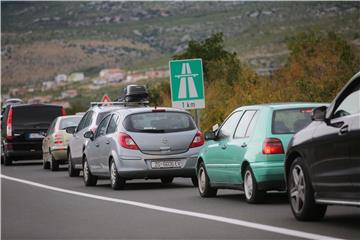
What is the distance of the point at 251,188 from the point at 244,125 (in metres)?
1.14

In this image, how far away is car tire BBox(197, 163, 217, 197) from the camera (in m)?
19.2

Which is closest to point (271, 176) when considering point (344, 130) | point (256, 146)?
point (256, 146)

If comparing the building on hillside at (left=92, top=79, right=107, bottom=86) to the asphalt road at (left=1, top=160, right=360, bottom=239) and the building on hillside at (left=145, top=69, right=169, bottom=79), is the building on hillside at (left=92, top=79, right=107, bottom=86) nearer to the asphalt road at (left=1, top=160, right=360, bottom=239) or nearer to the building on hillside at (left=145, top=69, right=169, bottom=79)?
the building on hillside at (left=145, top=69, right=169, bottom=79)

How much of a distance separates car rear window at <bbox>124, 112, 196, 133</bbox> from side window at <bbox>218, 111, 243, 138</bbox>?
→ 13.1 ft

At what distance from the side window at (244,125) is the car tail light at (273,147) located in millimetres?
808

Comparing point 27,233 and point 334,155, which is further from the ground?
point 334,155

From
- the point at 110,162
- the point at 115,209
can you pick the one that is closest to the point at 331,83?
the point at 110,162

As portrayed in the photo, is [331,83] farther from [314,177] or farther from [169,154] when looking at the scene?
[314,177]

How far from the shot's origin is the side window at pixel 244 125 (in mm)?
17656

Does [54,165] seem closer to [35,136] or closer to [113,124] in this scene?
[35,136]

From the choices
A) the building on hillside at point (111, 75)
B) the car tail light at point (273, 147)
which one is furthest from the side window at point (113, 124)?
the building on hillside at point (111, 75)

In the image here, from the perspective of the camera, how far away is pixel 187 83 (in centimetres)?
3200

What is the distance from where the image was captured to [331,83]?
199 ft

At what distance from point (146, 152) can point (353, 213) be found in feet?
26.5
